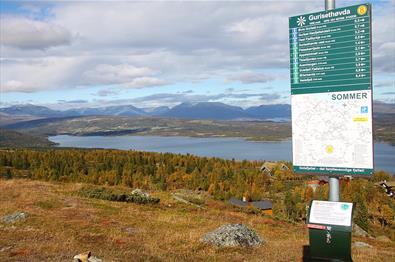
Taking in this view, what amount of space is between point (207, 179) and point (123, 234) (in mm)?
102382

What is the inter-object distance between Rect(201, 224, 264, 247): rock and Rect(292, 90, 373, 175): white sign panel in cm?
677

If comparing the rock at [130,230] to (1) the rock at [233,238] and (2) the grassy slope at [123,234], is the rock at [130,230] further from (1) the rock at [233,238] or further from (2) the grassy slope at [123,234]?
(1) the rock at [233,238]

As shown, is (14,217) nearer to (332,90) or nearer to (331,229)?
(331,229)

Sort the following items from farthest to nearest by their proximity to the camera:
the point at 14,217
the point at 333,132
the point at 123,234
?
1. the point at 14,217
2. the point at 123,234
3. the point at 333,132

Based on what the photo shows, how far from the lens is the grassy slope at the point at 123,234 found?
55.3 feet

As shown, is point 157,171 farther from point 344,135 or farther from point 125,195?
point 344,135

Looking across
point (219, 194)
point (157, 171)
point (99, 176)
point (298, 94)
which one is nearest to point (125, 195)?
point (298, 94)

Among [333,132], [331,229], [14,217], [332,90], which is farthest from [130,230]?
[332,90]

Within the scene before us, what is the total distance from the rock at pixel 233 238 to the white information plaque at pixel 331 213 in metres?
6.81

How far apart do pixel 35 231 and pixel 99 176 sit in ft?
319

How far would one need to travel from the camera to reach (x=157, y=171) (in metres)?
142

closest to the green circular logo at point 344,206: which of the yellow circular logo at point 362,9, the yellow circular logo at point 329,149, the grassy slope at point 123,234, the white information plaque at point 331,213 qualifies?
the white information plaque at point 331,213

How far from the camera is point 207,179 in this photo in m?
123

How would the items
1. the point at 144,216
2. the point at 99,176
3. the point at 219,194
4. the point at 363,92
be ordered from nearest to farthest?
the point at 363,92 < the point at 144,216 < the point at 219,194 < the point at 99,176
